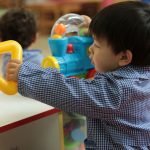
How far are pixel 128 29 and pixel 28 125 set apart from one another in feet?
1.10

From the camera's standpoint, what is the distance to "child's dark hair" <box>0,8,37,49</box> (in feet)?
4.00

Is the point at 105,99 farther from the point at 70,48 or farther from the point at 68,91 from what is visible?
the point at 70,48

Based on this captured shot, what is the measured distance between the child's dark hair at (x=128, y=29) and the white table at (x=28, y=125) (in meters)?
0.25

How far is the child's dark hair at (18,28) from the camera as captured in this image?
4.00ft

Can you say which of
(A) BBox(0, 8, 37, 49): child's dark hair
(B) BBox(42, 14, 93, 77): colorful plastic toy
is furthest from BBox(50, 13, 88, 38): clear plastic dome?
(A) BBox(0, 8, 37, 49): child's dark hair

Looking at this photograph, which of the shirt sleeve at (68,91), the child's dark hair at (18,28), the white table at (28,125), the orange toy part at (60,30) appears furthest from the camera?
the child's dark hair at (18,28)

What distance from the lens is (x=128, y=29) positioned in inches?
23.3

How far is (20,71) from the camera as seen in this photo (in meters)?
0.58

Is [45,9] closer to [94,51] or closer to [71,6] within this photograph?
[71,6]

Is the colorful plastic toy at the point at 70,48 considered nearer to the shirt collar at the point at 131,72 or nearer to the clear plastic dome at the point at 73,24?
the clear plastic dome at the point at 73,24

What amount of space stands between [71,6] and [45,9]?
29 centimetres

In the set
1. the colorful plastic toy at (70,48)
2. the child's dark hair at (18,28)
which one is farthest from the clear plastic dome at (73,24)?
the child's dark hair at (18,28)

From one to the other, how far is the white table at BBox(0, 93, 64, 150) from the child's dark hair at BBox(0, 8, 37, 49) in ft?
1.41

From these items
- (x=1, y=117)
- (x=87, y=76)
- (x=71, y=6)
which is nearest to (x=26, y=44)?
(x=87, y=76)
